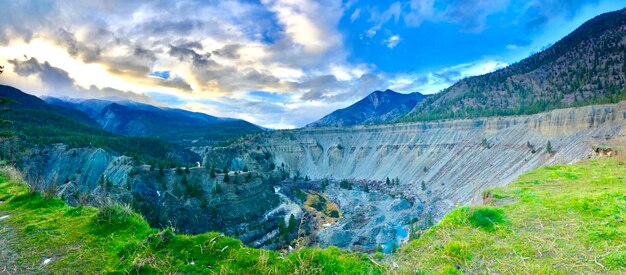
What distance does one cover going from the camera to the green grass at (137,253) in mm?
6004

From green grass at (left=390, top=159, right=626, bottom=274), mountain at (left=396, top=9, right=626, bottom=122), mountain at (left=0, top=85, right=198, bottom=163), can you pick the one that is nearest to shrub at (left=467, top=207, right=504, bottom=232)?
green grass at (left=390, top=159, right=626, bottom=274)

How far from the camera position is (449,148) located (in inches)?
2943

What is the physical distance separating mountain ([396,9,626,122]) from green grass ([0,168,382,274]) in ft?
293

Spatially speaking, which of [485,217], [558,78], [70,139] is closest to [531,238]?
[485,217]

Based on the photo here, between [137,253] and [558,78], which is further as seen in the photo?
[558,78]

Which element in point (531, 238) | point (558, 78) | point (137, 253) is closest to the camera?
point (137, 253)

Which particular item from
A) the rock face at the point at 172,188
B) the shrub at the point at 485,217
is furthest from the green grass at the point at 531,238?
the rock face at the point at 172,188

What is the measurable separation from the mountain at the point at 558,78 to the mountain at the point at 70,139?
75.9m

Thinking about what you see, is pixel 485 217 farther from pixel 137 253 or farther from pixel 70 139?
pixel 70 139

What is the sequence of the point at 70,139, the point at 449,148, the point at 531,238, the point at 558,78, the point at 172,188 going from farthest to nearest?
the point at 558,78, the point at 449,148, the point at 70,139, the point at 172,188, the point at 531,238

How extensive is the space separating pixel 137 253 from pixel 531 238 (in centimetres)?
821

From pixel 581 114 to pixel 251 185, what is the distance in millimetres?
55228

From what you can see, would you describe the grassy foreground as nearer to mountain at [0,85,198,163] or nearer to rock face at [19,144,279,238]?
rock face at [19,144,279,238]

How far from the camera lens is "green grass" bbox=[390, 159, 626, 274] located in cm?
616
